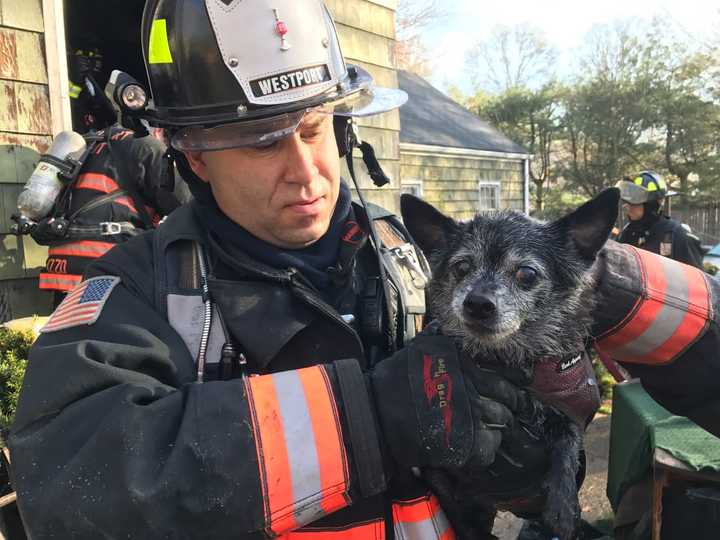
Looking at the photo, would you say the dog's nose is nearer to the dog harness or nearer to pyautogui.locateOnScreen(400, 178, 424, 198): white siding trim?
the dog harness

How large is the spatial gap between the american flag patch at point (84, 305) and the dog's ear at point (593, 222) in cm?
146

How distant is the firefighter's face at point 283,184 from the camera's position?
1.53 m

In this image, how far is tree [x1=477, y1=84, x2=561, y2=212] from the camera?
32.4m

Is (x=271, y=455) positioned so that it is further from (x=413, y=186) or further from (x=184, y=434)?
(x=413, y=186)

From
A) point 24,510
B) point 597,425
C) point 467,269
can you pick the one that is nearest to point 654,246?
point 597,425

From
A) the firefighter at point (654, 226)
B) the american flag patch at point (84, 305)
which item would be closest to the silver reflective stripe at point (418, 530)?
the american flag patch at point (84, 305)

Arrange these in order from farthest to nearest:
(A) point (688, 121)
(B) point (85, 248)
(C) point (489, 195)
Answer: (A) point (688, 121), (C) point (489, 195), (B) point (85, 248)

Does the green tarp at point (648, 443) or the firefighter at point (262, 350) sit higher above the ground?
the firefighter at point (262, 350)

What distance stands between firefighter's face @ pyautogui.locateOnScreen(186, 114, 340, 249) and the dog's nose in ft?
1.74

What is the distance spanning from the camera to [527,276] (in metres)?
1.87

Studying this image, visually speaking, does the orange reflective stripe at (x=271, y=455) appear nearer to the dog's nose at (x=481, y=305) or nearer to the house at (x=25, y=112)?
the dog's nose at (x=481, y=305)

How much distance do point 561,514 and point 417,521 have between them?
0.56m

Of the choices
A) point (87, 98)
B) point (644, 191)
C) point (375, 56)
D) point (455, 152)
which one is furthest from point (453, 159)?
point (87, 98)

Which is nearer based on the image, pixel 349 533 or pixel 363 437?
pixel 363 437
